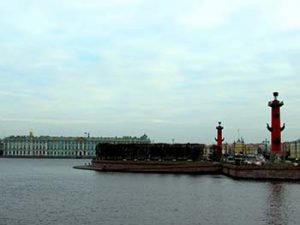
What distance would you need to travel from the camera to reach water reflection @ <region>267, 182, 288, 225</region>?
30.2 meters

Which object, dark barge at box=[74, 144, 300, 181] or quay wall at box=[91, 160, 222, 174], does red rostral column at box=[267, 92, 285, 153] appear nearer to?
dark barge at box=[74, 144, 300, 181]

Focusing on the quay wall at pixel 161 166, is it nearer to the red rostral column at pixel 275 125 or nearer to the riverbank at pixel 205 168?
the riverbank at pixel 205 168

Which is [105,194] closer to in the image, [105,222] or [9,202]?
[9,202]

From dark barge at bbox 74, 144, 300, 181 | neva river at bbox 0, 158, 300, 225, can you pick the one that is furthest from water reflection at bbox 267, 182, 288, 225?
dark barge at bbox 74, 144, 300, 181

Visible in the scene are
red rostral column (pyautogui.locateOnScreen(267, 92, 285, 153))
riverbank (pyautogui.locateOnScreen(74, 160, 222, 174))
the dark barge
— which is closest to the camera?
the dark barge

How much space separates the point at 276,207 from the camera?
36.0 meters

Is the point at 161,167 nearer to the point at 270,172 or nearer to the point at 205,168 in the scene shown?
the point at 205,168

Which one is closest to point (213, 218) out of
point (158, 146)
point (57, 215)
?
point (57, 215)

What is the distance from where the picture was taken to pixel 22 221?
2933 cm

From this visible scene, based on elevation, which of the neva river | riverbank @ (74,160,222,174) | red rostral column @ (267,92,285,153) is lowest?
the neva river

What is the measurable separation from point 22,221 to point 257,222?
12135 mm

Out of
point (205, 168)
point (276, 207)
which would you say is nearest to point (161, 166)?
point (205, 168)

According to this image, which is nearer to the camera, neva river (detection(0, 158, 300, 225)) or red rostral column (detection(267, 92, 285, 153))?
neva river (detection(0, 158, 300, 225))

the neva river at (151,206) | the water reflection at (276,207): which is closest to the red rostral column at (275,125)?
the water reflection at (276,207)
